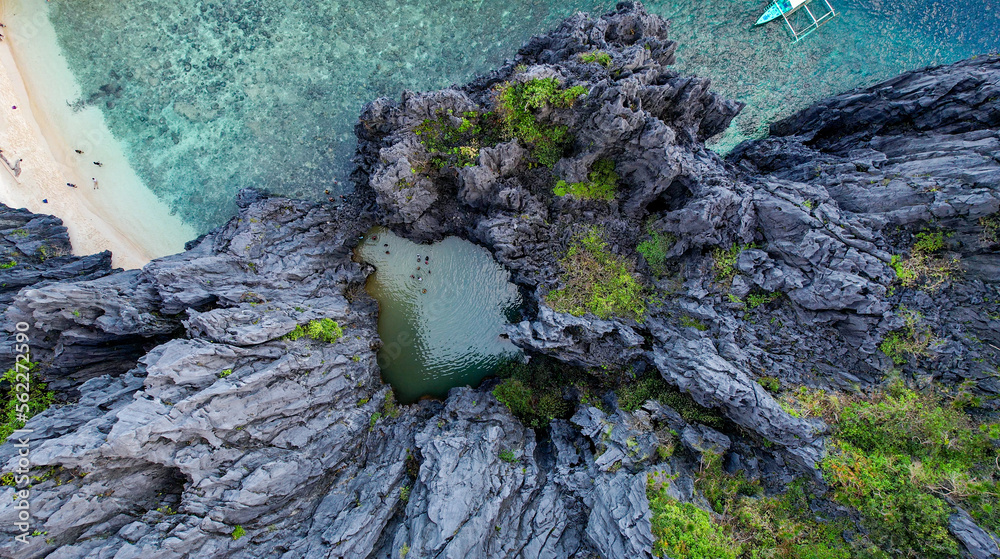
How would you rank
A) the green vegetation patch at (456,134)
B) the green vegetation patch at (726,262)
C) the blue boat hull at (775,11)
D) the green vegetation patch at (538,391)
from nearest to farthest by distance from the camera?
the green vegetation patch at (726,262) < the green vegetation patch at (456,134) < the green vegetation patch at (538,391) < the blue boat hull at (775,11)

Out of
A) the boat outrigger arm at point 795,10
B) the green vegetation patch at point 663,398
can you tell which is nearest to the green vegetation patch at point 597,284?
the green vegetation patch at point 663,398

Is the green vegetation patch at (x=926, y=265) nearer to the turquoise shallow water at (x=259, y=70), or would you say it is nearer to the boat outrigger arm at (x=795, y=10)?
the boat outrigger arm at (x=795, y=10)

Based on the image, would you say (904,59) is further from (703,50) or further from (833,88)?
(703,50)

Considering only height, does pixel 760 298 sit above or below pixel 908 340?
above

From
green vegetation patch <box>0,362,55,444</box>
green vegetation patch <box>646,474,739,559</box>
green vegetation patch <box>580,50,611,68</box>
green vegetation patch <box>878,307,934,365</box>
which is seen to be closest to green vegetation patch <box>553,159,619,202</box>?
green vegetation patch <box>580,50,611,68</box>

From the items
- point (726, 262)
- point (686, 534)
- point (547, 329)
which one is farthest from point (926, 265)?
point (547, 329)

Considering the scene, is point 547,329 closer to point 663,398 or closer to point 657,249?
point 663,398
